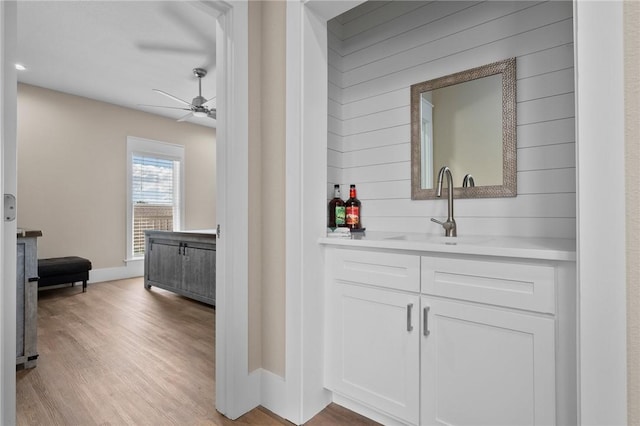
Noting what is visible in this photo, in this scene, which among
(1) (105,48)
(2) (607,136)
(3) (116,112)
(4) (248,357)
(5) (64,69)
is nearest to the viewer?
(2) (607,136)

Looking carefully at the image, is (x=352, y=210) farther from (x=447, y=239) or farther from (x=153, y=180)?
(x=153, y=180)

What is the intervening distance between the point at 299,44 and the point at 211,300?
2.85 m

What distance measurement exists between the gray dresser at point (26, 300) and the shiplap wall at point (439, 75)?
2094mm

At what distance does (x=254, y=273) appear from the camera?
1.91 m

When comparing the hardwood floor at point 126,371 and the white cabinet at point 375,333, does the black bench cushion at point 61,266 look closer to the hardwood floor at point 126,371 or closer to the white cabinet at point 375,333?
the hardwood floor at point 126,371

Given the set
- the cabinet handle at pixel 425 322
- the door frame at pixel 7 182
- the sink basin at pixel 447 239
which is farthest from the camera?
the sink basin at pixel 447 239

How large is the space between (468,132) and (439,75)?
1.26 feet

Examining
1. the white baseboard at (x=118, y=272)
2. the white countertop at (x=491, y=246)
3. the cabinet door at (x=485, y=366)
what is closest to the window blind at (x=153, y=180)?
the white baseboard at (x=118, y=272)

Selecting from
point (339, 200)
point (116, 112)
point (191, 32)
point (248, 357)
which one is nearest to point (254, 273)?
point (248, 357)

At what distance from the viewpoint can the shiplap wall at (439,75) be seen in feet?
5.34

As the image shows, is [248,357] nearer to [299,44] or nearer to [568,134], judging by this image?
[299,44]

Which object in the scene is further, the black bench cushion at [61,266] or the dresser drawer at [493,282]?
the black bench cushion at [61,266]

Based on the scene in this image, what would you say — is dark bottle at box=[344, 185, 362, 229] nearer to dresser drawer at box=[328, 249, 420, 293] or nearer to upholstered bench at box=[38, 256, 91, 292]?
dresser drawer at box=[328, 249, 420, 293]

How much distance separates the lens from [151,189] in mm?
5902
